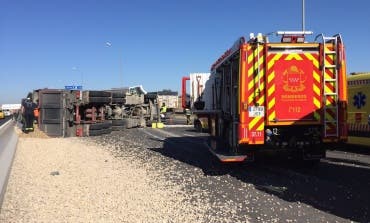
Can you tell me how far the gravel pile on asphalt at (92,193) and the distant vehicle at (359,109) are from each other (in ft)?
22.1

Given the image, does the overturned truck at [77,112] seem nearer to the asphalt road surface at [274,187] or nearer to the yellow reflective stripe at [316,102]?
the asphalt road surface at [274,187]

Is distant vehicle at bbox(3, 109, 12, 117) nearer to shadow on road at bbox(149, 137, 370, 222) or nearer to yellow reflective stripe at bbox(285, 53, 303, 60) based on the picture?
shadow on road at bbox(149, 137, 370, 222)

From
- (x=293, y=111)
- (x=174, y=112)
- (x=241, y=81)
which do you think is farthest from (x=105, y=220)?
(x=174, y=112)

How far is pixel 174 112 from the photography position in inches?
2456

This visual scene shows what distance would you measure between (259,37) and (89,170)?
5730 millimetres

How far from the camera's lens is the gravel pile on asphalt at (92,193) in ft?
25.2

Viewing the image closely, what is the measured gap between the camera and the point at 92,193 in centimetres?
959

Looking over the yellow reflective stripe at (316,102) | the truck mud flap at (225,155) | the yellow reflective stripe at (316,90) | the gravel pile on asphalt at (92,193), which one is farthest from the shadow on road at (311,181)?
the yellow reflective stripe at (316,90)

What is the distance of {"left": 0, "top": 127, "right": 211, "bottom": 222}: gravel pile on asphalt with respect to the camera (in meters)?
7.68

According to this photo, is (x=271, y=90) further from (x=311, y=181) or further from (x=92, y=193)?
(x=92, y=193)

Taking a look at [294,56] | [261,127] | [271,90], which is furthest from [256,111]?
[294,56]

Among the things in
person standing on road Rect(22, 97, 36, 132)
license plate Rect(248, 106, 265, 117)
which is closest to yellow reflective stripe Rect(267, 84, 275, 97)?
license plate Rect(248, 106, 265, 117)

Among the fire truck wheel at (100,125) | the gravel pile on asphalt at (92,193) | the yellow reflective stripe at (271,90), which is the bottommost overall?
the gravel pile on asphalt at (92,193)

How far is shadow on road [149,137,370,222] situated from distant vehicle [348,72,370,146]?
2102 millimetres
